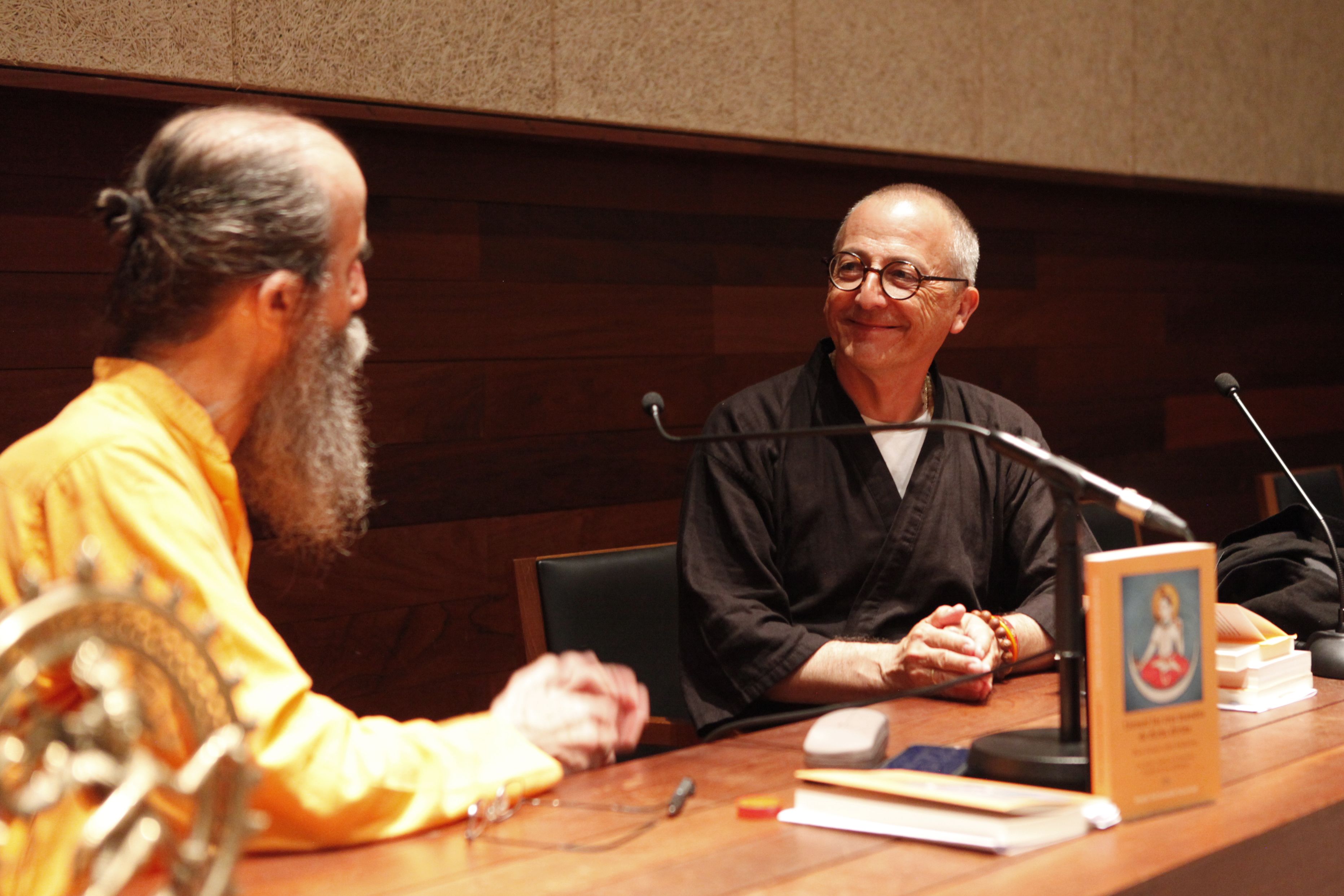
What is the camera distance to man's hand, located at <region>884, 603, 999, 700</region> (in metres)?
1.90

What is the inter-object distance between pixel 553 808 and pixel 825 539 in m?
0.97

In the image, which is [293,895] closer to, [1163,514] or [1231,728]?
[1163,514]

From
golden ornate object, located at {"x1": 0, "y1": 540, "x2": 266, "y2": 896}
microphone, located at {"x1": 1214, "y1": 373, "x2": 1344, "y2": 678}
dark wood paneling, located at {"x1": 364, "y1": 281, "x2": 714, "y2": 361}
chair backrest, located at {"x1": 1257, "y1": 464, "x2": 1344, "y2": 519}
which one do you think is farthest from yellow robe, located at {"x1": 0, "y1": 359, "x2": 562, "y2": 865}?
chair backrest, located at {"x1": 1257, "y1": 464, "x2": 1344, "y2": 519}

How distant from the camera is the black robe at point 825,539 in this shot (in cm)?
216

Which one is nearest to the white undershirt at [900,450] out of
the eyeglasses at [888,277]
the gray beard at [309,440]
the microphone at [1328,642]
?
the eyeglasses at [888,277]

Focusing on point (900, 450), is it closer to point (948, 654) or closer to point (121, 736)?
point (948, 654)

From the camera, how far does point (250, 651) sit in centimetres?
121

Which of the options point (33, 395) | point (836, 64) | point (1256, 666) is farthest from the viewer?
point (836, 64)

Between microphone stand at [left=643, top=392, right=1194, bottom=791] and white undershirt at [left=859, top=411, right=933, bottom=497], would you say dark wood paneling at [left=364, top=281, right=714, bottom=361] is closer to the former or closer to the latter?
white undershirt at [left=859, top=411, right=933, bottom=497]

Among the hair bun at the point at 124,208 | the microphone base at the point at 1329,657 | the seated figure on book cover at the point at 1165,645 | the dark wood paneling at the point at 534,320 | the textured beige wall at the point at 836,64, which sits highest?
the textured beige wall at the point at 836,64

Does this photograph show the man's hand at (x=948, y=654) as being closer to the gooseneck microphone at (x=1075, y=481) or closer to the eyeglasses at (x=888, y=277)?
the gooseneck microphone at (x=1075, y=481)

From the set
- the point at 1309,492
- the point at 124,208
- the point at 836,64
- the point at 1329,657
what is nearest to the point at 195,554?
the point at 124,208

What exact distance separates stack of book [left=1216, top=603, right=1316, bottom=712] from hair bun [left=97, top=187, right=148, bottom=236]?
1.43 metres

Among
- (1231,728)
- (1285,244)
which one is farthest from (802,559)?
(1285,244)
